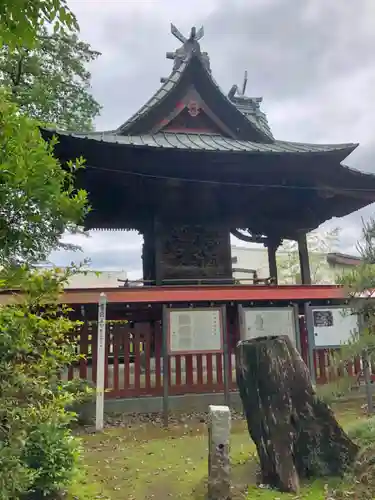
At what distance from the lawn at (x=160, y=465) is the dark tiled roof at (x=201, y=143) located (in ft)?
14.2

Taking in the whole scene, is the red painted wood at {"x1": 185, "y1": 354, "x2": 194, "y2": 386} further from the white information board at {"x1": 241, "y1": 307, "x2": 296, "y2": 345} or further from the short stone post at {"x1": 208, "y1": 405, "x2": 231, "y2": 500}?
the short stone post at {"x1": 208, "y1": 405, "x2": 231, "y2": 500}

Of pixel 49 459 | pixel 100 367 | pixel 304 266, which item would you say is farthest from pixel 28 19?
pixel 304 266

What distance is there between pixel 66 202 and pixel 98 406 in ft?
15.5

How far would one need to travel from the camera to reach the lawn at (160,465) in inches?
144

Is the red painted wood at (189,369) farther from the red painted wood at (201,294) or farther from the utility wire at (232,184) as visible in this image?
the utility wire at (232,184)

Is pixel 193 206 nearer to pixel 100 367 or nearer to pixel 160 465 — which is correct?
pixel 100 367

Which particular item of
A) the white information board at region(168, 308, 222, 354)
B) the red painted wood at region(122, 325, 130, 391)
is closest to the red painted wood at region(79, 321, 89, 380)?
the red painted wood at region(122, 325, 130, 391)

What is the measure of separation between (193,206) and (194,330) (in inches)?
114

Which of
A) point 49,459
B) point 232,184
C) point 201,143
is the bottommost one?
point 49,459

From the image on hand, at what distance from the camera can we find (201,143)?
7.82m

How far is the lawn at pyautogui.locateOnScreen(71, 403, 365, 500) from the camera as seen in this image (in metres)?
3.65

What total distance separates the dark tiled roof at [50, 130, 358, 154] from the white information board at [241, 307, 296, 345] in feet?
8.85

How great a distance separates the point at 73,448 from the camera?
3389 mm

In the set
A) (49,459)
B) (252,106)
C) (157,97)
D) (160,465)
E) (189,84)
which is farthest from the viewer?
(252,106)
